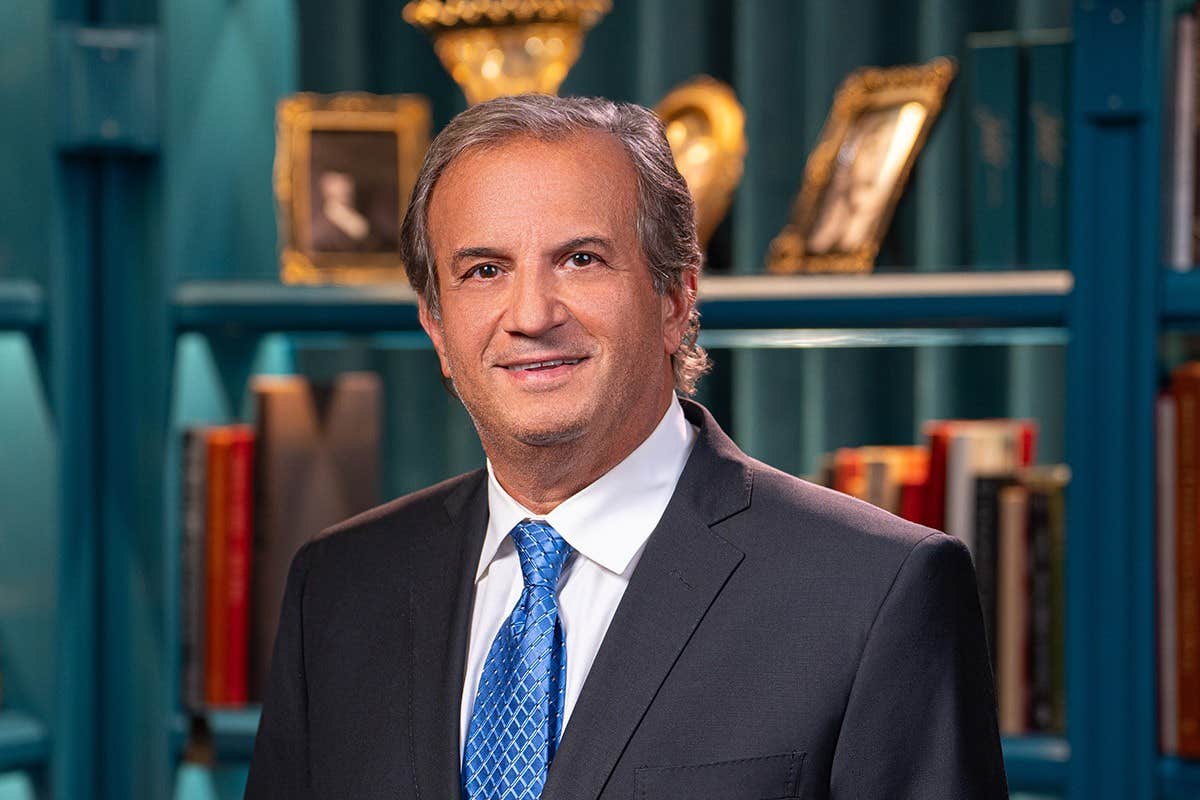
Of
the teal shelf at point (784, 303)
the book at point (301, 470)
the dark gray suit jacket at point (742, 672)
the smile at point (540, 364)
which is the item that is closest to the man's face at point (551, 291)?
the smile at point (540, 364)

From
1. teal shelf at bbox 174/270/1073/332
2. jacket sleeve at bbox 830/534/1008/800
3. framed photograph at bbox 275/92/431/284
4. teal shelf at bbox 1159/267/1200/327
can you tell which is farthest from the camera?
framed photograph at bbox 275/92/431/284

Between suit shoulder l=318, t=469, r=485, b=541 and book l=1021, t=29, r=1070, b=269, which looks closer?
suit shoulder l=318, t=469, r=485, b=541

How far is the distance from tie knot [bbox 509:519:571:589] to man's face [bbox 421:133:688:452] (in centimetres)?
8

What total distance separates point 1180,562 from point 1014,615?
0.64 feet

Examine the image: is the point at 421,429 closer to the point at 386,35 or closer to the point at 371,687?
the point at 386,35

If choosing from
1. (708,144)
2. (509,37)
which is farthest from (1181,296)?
(509,37)

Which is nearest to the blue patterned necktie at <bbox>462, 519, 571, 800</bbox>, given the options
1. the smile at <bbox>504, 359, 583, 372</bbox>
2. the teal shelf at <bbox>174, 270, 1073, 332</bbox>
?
the smile at <bbox>504, 359, 583, 372</bbox>

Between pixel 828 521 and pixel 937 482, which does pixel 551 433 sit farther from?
pixel 937 482

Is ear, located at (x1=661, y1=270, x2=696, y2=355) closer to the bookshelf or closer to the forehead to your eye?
the forehead

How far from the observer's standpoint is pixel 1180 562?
5.84ft

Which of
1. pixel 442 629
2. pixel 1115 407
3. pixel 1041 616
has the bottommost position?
pixel 1041 616

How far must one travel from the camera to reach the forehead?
48.5 inches

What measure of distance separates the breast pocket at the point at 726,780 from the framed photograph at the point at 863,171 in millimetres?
929

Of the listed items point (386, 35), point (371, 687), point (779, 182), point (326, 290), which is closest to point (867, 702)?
point (371, 687)
